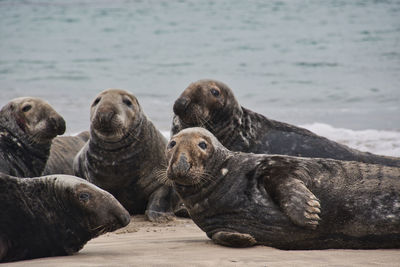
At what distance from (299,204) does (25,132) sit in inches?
160

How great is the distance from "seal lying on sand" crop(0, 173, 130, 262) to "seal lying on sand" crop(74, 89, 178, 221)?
2.52m

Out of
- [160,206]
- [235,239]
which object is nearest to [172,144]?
[235,239]

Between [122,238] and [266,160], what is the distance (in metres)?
1.50

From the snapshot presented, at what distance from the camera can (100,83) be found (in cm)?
2328

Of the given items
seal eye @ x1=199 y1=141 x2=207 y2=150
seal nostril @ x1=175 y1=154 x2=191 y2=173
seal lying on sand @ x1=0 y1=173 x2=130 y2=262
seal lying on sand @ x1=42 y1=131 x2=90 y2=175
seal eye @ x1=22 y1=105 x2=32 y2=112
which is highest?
seal eye @ x1=199 y1=141 x2=207 y2=150

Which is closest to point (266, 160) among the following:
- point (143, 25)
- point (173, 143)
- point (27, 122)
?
point (173, 143)

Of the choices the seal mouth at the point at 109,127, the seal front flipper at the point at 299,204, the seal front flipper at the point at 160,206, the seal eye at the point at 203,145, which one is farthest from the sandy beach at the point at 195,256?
the seal mouth at the point at 109,127

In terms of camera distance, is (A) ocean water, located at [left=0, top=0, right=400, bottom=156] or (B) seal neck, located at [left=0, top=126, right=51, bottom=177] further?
(A) ocean water, located at [left=0, top=0, right=400, bottom=156]

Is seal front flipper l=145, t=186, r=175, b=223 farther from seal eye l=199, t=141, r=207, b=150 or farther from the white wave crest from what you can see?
the white wave crest

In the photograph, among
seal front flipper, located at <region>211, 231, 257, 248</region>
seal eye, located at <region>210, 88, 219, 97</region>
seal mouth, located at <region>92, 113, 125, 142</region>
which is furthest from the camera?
seal eye, located at <region>210, 88, 219, 97</region>

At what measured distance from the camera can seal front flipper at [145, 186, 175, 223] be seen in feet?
25.3

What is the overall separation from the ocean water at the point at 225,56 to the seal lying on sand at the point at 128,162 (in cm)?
494

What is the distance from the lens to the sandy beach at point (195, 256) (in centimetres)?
470

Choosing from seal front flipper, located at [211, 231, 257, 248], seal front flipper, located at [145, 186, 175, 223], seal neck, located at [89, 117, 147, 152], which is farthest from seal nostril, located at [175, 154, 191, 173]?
seal neck, located at [89, 117, 147, 152]
